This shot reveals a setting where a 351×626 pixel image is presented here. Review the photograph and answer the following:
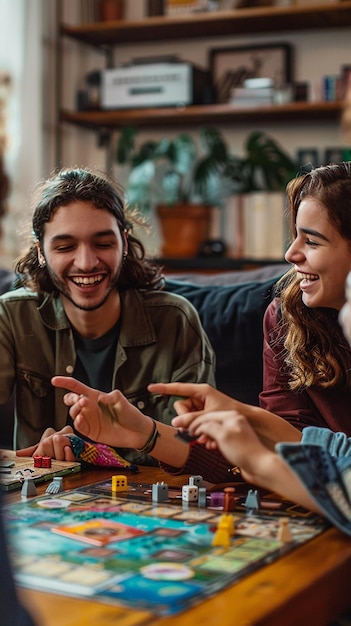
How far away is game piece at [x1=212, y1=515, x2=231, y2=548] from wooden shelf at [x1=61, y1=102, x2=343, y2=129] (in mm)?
3135

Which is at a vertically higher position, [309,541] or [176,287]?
[176,287]

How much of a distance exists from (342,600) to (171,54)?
3774 millimetres

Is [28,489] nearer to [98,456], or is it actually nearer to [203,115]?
[98,456]

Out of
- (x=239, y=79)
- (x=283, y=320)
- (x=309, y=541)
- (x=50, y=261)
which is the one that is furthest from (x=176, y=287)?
(x=239, y=79)

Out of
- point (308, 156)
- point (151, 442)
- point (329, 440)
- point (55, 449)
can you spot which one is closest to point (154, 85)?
point (308, 156)

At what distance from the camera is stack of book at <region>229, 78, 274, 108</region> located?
13.7ft

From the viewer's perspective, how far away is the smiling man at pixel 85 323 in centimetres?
204

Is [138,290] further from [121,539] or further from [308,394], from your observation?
[121,539]

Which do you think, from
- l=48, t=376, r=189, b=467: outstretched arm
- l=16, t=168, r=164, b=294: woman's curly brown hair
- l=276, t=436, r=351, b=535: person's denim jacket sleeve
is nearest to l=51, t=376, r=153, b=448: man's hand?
l=48, t=376, r=189, b=467: outstretched arm

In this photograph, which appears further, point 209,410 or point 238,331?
point 238,331

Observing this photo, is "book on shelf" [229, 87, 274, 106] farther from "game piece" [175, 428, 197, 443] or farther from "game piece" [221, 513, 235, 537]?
"game piece" [221, 513, 235, 537]

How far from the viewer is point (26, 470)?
1.56m

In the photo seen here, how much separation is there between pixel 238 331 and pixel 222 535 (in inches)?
48.3

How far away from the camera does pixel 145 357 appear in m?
2.10
